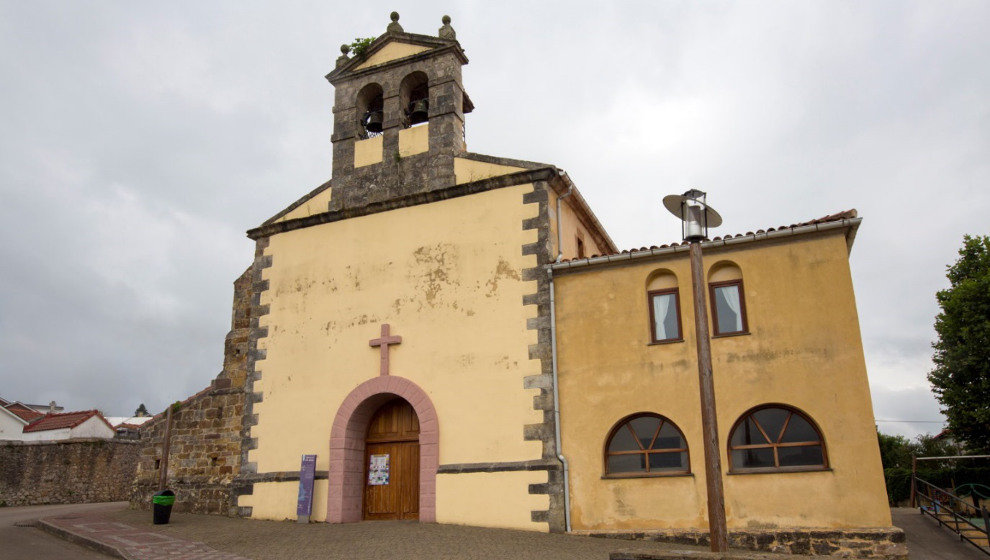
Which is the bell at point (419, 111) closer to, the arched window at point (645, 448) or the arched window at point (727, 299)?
the arched window at point (727, 299)

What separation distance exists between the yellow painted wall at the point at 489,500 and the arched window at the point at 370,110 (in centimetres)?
774

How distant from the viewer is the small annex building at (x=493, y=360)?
11.0m

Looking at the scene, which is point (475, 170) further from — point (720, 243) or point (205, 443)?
point (205, 443)

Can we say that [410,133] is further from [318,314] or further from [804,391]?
[804,391]

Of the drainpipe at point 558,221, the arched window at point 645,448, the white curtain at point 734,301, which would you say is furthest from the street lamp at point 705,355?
the drainpipe at point 558,221

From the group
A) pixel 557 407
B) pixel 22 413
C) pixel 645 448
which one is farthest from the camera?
pixel 22 413

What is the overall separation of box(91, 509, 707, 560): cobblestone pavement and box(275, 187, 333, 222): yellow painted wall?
6.35 meters

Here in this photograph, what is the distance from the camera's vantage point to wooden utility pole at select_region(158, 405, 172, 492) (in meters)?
15.3

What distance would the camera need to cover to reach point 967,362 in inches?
858

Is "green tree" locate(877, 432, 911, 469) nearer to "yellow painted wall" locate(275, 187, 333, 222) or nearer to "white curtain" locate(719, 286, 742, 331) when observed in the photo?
"white curtain" locate(719, 286, 742, 331)

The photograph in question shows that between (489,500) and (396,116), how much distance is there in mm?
8082

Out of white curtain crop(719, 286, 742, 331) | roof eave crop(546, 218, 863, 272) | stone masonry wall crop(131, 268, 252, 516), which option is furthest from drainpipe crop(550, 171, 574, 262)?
stone masonry wall crop(131, 268, 252, 516)

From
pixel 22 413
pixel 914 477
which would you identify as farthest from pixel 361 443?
pixel 22 413

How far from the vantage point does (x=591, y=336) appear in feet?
40.7
